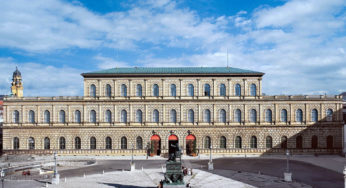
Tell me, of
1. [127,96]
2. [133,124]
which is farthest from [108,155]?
[127,96]

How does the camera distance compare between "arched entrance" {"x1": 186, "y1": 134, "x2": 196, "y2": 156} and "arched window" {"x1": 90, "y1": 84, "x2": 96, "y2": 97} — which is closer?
"arched entrance" {"x1": 186, "y1": 134, "x2": 196, "y2": 156}

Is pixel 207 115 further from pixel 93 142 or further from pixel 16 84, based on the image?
pixel 16 84

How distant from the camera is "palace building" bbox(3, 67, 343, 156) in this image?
2254 inches

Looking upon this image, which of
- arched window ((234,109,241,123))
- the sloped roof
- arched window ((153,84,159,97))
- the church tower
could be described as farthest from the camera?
the church tower

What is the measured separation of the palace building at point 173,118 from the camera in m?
57.2

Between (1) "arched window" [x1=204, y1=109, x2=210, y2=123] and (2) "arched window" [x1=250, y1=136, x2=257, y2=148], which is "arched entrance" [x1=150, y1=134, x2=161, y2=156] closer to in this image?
(1) "arched window" [x1=204, y1=109, x2=210, y2=123]

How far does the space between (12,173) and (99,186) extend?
55.5ft

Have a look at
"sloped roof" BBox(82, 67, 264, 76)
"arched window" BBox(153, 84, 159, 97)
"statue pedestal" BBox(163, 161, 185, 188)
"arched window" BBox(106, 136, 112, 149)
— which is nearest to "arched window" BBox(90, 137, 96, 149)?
"arched window" BBox(106, 136, 112, 149)

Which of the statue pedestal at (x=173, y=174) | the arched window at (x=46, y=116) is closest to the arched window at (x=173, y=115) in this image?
the arched window at (x=46, y=116)

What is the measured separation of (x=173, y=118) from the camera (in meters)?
57.8

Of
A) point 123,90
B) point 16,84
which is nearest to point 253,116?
point 123,90

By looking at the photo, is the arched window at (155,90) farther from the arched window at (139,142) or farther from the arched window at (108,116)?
the arched window at (108,116)

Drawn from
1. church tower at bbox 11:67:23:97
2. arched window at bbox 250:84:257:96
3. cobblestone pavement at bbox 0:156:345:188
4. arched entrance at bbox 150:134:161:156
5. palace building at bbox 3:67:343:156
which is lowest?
cobblestone pavement at bbox 0:156:345:188

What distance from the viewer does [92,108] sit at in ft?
191
